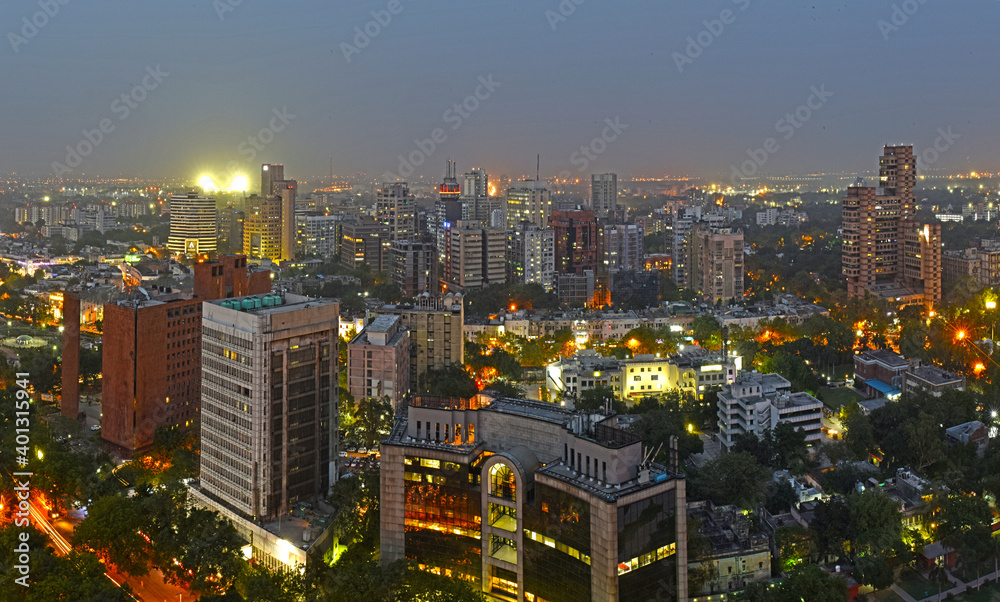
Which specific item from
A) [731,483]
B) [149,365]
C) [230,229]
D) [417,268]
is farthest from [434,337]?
[230,229]

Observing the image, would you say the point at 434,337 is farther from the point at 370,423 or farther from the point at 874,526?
the point at 874,526

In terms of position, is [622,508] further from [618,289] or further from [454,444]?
[618,289]

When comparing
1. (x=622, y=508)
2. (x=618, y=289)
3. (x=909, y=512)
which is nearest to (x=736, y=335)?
(x=618, y=289)

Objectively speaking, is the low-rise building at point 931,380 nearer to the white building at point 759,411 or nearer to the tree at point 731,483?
the white building at point 759,411

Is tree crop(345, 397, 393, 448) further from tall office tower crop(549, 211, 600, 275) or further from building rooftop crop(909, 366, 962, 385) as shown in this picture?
tall office tower crop(549, 211, 600, 275)

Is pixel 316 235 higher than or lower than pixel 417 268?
higher

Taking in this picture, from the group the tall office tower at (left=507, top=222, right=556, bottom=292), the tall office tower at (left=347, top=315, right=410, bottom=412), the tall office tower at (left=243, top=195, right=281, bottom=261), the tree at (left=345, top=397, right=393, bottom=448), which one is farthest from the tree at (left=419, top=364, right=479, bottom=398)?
the tall office tower at (left=243, top=195, right=281, bottom=261)
